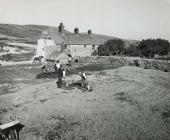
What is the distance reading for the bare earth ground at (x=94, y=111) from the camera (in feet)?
49.4

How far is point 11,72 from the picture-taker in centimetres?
3934

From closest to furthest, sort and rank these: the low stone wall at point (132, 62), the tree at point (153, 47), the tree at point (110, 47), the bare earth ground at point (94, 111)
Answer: the bare earth ground at point (94, 111) → the low stone wall at point (132, 62) → the tree at point (153, 47) → the tree at point (110, 47)

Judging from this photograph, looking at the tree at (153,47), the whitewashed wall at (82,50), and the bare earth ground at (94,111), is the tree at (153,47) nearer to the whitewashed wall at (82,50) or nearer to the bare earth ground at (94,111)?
the whitewashed wall at (82,50)

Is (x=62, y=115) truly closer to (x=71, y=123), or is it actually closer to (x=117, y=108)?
(x=71, y=123)

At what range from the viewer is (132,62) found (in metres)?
45.1

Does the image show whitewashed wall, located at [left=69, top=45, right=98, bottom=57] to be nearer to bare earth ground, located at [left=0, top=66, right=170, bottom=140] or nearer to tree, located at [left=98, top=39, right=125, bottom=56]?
tree, located at [left=98, top=39, right=125, bottom=56]

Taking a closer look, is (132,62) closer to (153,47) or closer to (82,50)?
(153,47)

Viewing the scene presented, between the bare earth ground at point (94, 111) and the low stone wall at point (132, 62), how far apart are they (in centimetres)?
1202

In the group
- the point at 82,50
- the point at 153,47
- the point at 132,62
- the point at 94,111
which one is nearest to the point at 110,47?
the point at 82,50

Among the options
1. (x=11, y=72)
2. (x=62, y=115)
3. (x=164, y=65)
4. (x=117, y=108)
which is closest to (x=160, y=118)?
(x=117, y=108)

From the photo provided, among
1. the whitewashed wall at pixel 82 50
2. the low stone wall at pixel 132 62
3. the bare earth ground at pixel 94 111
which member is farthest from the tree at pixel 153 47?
the bare earth ground at pixel 94 111

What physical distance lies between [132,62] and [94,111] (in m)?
28.1

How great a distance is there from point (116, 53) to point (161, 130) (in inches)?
2212

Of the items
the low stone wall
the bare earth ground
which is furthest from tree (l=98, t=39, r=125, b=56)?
the bare earth ground
